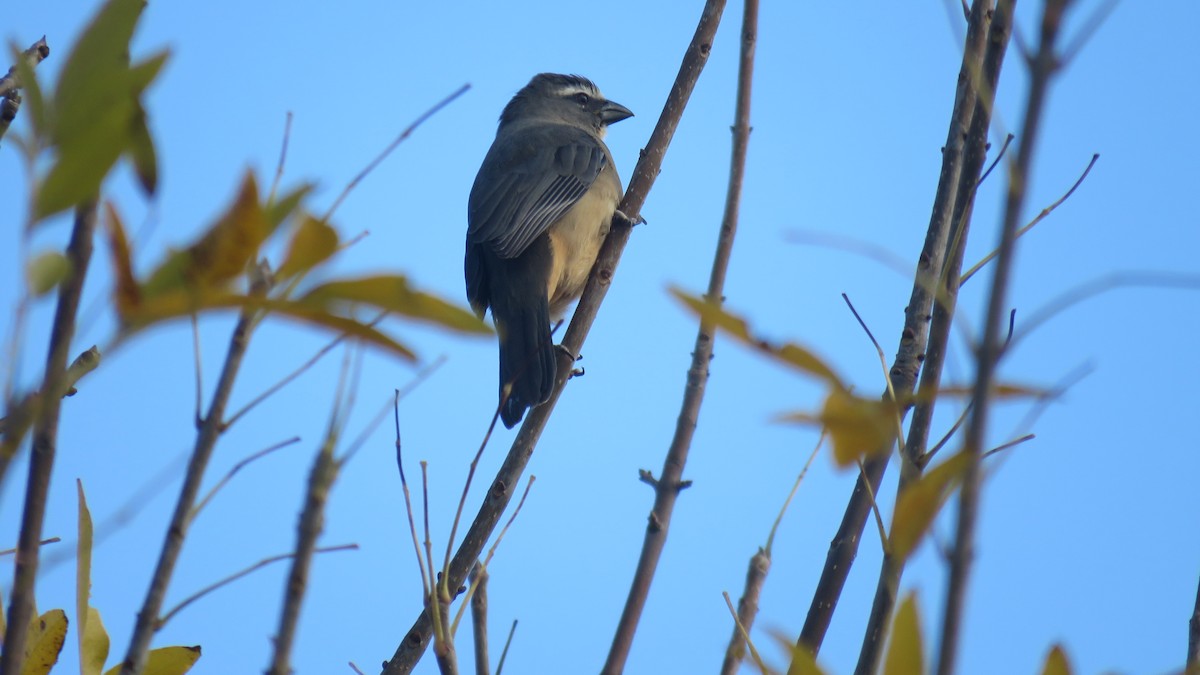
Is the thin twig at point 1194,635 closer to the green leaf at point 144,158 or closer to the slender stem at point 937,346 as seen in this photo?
the slender stem at point 937,346

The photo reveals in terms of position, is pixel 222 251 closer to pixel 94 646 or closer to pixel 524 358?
pixel 94 646

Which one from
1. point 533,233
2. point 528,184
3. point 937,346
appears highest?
point 528,184

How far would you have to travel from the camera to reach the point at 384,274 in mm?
907

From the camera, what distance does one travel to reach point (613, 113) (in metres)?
7.57

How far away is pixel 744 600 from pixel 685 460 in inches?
10.8

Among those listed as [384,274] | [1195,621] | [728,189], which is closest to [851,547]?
[1195,621]

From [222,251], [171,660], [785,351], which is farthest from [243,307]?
[171,660]

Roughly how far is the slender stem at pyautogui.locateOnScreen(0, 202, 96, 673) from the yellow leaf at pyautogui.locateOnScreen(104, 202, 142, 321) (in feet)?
0.27

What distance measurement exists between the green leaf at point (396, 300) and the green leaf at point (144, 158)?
0.34 metres

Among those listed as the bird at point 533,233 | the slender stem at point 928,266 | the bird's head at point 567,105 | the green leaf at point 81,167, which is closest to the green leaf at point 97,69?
the green leaf at point 81,167

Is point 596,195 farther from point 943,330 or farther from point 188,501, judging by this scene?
point 188,501

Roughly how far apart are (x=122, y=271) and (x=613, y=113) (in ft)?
22.3

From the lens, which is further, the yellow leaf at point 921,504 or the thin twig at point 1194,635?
the thin twig at point 1194,635

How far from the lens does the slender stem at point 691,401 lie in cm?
183
